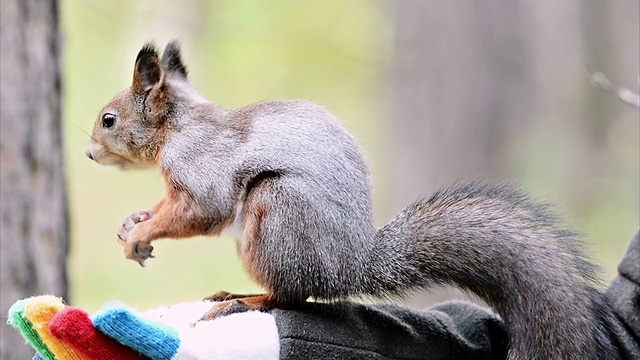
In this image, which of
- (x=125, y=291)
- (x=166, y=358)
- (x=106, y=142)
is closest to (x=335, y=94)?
(x=125, y=291)

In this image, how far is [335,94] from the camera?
555 cm

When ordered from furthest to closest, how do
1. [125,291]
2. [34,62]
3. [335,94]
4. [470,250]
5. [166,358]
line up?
1. [335,94]
2. [125,291]
3. [34,62]
4. [470,250]
5. [166,358]

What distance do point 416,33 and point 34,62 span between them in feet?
6.59

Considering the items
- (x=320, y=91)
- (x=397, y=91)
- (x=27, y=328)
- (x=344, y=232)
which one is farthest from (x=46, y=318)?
(x=320, y=91)

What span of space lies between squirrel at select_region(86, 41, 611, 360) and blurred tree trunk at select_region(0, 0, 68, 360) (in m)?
0.59

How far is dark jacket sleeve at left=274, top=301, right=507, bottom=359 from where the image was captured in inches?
50.3

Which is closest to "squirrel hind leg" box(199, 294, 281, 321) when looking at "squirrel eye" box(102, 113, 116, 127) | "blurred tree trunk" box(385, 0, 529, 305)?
"squirrel eye" box(102, 113, 116, 127)

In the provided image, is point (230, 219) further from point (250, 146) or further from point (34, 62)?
point (34, 62)

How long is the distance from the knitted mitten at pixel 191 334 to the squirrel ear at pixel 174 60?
55 centimetres

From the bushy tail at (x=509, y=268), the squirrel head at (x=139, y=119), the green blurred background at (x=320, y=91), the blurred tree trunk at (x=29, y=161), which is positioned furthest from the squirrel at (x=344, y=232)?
the green blurred background at (x=320, y=91)

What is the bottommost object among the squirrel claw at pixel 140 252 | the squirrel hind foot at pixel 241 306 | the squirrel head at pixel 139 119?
the squirrel hind foot at pixel 241 306

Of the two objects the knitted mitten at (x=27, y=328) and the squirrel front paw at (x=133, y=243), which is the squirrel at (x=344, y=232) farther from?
the knitted mitten at (x=27, y=328)

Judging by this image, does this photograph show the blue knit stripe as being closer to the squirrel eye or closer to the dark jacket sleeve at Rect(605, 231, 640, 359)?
the squirrel eye

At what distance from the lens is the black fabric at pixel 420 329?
129 cm
